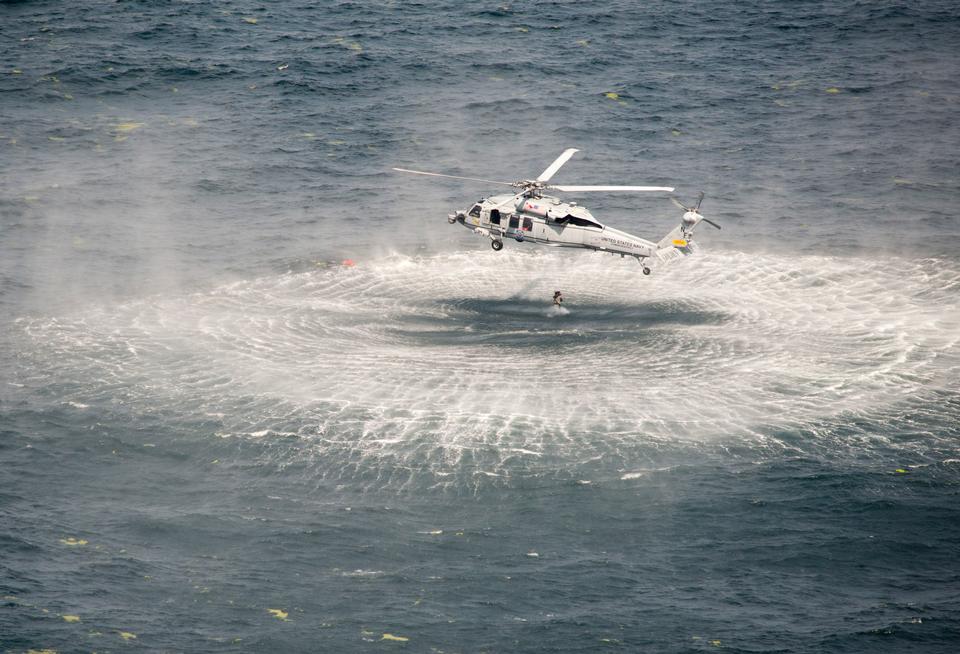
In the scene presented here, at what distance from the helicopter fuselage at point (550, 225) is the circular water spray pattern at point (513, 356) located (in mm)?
6033

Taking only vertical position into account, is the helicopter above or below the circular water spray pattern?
above

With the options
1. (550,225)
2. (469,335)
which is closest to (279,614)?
(469,335)

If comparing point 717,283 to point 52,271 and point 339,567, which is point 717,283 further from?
point 52,271

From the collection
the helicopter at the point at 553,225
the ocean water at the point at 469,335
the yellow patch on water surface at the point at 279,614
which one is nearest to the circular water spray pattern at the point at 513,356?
the ocean water at the point at 469,335

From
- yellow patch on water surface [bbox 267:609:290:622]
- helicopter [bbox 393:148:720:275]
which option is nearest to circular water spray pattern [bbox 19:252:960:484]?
helicopter [bbox 393:148:720:275]

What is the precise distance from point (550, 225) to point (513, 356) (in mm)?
11839

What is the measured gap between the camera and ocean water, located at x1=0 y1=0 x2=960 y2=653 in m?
56.3

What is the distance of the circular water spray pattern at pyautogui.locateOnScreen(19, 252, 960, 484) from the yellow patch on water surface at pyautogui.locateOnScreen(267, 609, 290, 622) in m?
13.3

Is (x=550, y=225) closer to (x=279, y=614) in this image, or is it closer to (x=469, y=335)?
(x=469, y=335)

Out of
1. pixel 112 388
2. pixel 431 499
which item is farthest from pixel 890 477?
pixel 112 388

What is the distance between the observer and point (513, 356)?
83.5 meters

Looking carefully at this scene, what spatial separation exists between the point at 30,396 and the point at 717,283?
57053 millimetres

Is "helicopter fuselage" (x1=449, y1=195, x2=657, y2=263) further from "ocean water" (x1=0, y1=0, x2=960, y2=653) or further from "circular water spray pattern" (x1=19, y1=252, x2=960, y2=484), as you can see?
"ocean water" (x1=0, y1=0, x2=960, y2=653)

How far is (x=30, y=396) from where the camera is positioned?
76.2 m
